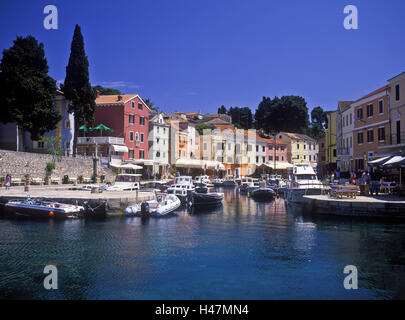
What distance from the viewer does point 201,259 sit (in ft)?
52.9

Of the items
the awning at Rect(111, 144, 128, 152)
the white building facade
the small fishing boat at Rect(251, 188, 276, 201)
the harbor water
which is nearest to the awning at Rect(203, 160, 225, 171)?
the white building facade

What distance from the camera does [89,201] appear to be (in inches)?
1060

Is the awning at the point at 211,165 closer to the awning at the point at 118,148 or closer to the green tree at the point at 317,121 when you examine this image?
the awning at the point at 118,148

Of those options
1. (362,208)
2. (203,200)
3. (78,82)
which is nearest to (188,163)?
(78,82)

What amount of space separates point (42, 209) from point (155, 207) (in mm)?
7682

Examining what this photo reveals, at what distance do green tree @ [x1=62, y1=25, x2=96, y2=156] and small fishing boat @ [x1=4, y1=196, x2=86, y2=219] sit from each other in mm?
24749

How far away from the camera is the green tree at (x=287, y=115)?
362ft

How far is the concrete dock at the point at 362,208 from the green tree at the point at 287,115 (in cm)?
8636

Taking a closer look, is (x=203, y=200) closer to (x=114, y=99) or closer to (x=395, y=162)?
(x=395, y=162)

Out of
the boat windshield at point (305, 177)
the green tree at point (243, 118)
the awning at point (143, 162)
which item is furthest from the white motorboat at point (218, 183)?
the green tree at point (243, 118)

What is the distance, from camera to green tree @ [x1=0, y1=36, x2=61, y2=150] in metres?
41.2

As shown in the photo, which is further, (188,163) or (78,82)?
(188,163)

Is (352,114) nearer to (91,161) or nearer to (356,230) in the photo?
(356,230)
